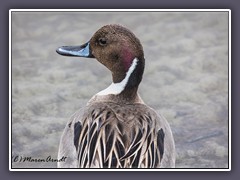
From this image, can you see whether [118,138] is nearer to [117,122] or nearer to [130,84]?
[117,122]

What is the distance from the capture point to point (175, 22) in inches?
249

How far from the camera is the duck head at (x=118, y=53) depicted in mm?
5922

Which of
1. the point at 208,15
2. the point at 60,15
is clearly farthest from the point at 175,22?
the point at 60,15

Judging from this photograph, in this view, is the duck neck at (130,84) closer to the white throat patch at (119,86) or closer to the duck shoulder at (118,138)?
the white throat patch at (119,86)

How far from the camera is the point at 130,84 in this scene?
6027 millimetres

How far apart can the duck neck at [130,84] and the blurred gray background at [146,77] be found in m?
0.14

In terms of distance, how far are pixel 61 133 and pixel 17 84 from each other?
444 millimetres

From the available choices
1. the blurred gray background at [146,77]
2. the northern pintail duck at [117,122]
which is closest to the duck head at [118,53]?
the northern pintail duck at [117,122]

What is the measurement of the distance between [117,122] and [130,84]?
372 millimetres

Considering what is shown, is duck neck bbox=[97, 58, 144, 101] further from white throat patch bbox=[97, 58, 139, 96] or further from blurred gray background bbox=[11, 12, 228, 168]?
blurred gray background bbox=[11, 12, 228, 168]

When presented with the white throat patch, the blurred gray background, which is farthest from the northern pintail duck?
the blurred gray background

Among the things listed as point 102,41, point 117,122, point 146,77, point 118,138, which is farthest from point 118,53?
point 118,138

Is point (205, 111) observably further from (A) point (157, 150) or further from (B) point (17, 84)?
(B) point (17, 84)

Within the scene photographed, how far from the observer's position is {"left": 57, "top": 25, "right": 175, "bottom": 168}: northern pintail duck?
18.5 ft
